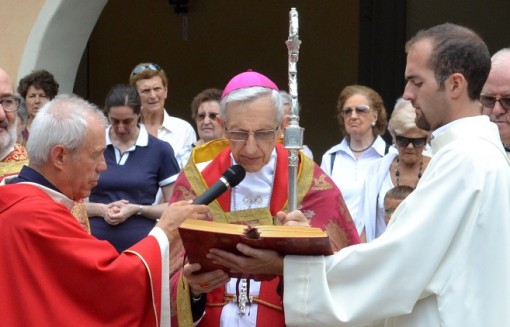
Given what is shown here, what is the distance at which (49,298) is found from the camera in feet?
13.8

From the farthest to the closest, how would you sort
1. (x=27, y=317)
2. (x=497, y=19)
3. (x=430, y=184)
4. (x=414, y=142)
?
1. (x=497, y=19)
2. (x=414, y=142)
3. (x=27, y=317)
4. (x=430, y=184)

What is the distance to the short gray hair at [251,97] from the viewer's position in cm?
461

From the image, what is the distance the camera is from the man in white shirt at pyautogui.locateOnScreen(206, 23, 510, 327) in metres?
3.81

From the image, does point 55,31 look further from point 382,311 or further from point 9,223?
point 382,311

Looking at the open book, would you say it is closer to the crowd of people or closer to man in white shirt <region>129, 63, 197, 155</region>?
the crowd of people

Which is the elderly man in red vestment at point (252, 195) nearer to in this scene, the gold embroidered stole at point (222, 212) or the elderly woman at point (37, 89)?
the gold embroidered stole at point (222, 212)

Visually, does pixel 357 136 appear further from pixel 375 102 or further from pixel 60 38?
pixel 60 38

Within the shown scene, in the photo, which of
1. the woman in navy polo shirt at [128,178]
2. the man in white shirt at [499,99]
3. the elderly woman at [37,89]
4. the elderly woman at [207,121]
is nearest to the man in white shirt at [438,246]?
the man in white shirt at [499,99]

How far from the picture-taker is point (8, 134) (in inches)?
221

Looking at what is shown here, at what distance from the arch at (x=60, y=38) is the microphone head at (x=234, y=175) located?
224 inches

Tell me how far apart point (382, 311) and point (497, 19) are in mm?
9224

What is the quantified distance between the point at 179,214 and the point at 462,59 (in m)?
1.23

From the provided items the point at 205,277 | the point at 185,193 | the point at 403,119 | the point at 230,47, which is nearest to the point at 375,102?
the point at 403,119

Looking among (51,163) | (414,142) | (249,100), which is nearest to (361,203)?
(414,142)
